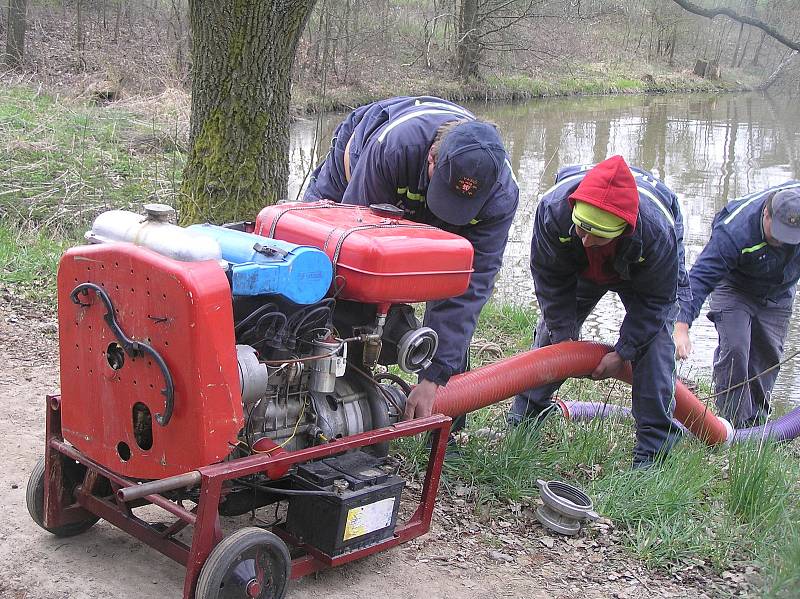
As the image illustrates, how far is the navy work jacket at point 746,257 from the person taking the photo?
5.27 m

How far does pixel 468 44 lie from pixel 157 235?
20.6 meters

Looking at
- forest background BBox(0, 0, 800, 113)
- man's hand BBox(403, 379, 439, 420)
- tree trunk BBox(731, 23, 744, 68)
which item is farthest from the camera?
tree trunk BBox(731, 23, 744, 68)

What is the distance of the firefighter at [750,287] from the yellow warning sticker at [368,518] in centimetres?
251

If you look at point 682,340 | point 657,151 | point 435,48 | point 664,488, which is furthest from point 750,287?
point 435,48

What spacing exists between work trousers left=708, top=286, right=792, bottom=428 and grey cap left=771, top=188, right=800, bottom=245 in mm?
684

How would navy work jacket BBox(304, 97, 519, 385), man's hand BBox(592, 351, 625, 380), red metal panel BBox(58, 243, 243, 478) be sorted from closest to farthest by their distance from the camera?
red metal panel BBox(58, 243, 243, 478), navy work jacket BBox(304, 97, 519, 385), man's hand BBox(592, 351, 625, 380)

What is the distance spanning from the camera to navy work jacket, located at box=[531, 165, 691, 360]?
12.5 ft

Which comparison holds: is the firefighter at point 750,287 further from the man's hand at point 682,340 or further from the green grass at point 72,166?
the green grass at point 72,166

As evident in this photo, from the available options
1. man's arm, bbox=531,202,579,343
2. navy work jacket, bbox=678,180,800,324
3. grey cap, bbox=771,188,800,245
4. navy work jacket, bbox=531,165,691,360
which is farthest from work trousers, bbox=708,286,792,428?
man's arm, bbox=531,202,579,343

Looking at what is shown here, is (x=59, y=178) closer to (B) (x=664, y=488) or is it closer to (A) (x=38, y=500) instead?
(A) (x=38, y=500)

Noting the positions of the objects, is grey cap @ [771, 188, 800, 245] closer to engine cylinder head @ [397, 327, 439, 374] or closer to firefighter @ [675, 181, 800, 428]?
firefighter @ [675, 181, 800, 428]

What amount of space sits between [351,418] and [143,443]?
2.43 ft

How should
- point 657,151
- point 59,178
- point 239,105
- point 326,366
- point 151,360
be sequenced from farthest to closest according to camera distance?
point 657,151 < point 59,178 < point 239,105 < point 326,366 < point 151,360

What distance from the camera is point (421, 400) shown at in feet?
11.0
